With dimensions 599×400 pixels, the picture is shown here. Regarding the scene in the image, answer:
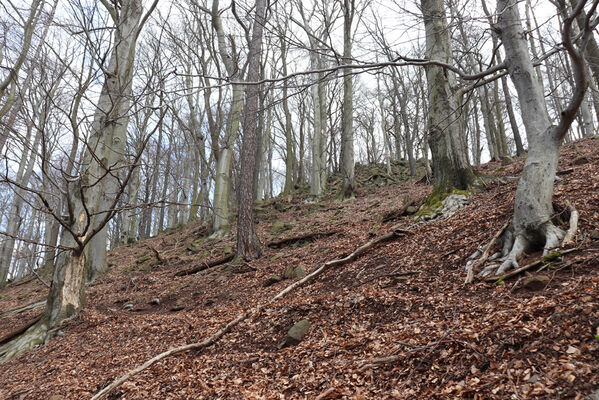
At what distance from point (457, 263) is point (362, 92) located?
26.4 meters

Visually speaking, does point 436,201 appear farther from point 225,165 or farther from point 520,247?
point 225,165

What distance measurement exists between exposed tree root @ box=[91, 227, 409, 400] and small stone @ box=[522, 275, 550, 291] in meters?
2.69

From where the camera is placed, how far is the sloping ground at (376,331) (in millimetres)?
2090

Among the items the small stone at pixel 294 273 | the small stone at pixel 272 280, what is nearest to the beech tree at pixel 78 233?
the small stone at pixel 272 280

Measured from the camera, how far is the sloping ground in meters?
2.09

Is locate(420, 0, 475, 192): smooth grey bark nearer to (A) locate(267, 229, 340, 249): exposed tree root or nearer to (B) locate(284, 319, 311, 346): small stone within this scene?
(A) locate(267, 229, 340, 249): exposed tree root

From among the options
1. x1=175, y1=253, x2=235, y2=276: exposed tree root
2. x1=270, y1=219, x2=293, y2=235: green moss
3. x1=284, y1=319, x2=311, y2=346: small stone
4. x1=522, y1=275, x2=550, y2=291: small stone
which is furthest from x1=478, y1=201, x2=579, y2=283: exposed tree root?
x1=270, y1=219, x2=293, y2=235: green moss

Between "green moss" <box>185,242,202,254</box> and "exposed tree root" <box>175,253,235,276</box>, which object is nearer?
"exposed tree root" <box>175,253,235,276</box>

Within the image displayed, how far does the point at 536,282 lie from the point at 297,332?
224 centimetres

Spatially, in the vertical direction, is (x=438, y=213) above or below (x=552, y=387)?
above

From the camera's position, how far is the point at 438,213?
5832 millimetres

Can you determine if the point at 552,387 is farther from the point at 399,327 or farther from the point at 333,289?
the point at 333,289

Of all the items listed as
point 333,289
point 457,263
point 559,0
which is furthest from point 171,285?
point 559,0

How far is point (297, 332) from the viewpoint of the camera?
11.3 ft
